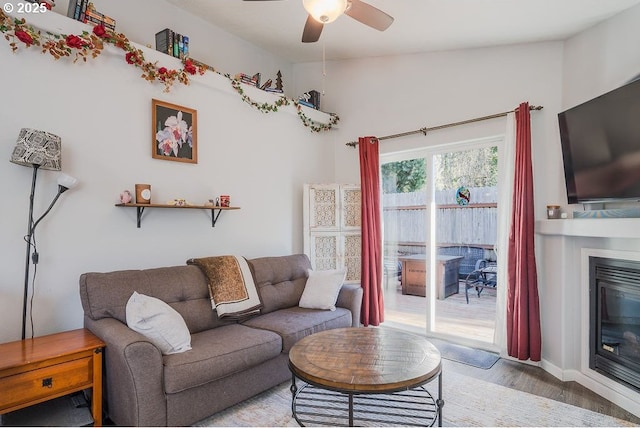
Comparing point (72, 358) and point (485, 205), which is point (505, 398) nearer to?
point (485, 205)

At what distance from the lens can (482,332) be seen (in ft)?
12.0

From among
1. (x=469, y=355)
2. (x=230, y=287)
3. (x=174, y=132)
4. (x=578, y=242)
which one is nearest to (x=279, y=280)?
(x=230, y=287)

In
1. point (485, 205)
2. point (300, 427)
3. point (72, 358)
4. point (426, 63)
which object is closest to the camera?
point (72, 358)

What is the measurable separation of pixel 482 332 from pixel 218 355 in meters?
2.74

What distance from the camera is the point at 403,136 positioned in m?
4.16

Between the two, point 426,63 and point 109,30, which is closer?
point 109,30

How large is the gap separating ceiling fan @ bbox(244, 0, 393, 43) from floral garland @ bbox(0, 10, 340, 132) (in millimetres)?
1323

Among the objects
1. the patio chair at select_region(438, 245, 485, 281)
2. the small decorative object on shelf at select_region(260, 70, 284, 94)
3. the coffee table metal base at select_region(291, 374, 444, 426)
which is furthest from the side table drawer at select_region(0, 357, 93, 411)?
the patio chair at select_region(438, 245, 485, 281)

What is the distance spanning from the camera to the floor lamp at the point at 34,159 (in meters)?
2.21

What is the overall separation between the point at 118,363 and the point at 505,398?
2590 millimetres

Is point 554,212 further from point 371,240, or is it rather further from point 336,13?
point 336,13

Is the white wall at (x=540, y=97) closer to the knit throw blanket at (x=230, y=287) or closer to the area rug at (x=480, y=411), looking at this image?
the area rug at (x=480, y=411)

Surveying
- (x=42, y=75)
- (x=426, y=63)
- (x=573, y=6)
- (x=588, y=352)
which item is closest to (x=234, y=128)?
(x=42, y=75)

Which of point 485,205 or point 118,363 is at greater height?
point 485,205
